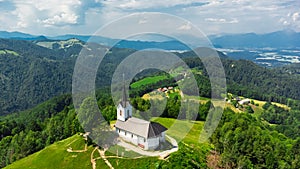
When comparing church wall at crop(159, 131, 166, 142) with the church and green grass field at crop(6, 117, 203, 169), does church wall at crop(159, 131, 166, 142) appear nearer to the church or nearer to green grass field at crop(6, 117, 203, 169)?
the church

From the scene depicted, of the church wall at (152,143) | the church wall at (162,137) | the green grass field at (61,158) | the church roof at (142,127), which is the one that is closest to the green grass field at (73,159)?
the green grass field at (61,158)

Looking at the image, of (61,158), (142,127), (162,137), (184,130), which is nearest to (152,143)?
(162,137)

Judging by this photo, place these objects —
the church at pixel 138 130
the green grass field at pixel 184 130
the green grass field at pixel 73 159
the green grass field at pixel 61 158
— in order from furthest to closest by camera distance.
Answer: the green grass field at pixel 184 130
the green grass field at pixel 61 158
the church at pixel 138 130
the green grass field at pixel 73 159

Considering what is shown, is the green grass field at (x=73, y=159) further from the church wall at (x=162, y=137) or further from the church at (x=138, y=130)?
the church wall at (x=162, y=137)

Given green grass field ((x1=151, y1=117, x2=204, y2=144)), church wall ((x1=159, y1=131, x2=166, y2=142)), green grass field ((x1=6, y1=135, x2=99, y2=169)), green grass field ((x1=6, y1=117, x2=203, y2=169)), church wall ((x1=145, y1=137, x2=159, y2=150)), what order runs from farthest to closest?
green grass field ((x1=151, y1=117, x2=204, y2=144)), church wall ((x1=159, y1=131, x2=166, y2=142)), green grass field ((x1=6, y1=135, x2=99, y2=169)), church wall ((x1=145, y1=137, x2=159, y2=150)), green grass field ((x1=6, y1=117, x2=203, y2=169))

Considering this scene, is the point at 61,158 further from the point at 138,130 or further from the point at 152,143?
the point at 152,143

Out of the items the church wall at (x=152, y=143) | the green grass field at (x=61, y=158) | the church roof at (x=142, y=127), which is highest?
the church roof at (x=142, y=127)

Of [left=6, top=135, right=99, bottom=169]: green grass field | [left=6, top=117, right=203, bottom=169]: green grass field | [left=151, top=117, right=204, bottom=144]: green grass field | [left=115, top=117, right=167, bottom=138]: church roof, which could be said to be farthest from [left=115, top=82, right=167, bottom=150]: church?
[left=151, top=117, right=204, bottom=144]: green grass field

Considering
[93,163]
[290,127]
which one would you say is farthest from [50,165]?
[290,127]
